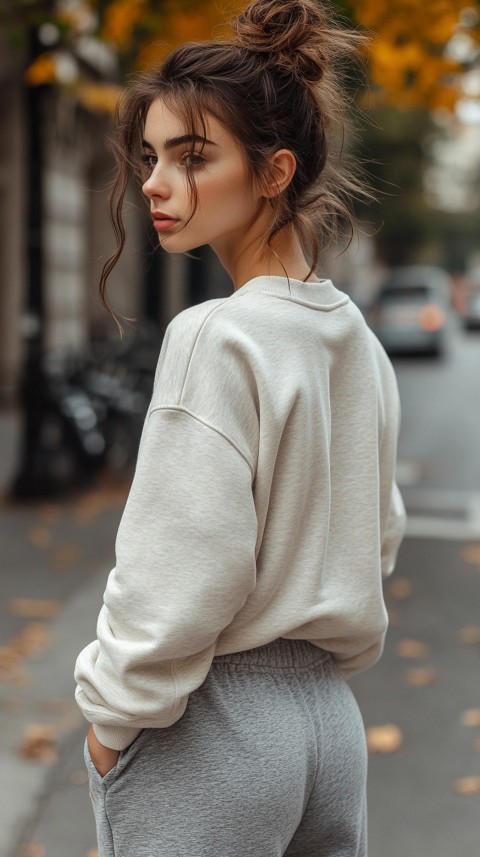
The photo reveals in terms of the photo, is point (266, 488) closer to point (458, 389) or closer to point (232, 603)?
point (232, 603)

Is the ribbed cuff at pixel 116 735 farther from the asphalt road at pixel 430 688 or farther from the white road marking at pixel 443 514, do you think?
the white road marking at pixel 443 514

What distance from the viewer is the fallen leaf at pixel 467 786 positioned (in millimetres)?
3863

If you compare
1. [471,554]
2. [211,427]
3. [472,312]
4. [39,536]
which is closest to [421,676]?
[471,554]

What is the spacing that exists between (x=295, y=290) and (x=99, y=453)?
7972 millimetres

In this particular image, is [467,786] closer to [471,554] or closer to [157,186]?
[157,186]

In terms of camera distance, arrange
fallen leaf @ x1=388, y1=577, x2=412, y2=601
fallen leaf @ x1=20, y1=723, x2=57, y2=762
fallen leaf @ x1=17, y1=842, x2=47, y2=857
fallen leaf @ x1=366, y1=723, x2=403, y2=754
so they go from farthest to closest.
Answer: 1. fallen leaf @ x1=388, y1=577, x2=412, y2=601
2. fallen leaf @ x1=366, y1=723, x2=403, y2=754
3. fallen leaf @ x1=20, y1=723, x2=57, y2=762
4. fallen leaf @ x1=17, y1=842, x2=47, y2=857

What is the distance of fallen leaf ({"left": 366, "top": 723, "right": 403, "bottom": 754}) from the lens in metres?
4.20

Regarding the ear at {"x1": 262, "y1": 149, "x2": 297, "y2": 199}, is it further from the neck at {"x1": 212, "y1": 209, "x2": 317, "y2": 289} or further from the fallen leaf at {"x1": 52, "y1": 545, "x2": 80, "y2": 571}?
the fallen leaf at {"x1": 52, "y1": 545, "x2": 80, "y2": 571}

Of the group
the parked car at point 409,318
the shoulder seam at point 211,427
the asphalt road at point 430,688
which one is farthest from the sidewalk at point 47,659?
the parked car at point 409,318

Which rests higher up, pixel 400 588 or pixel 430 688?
pixel 430 688

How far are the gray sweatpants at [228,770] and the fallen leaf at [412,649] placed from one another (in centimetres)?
377

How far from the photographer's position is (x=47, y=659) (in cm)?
505

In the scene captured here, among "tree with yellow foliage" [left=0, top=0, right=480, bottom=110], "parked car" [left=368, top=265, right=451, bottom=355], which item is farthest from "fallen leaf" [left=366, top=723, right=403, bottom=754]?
"parked car" [left=368, top=265, right=451, bottom=355]

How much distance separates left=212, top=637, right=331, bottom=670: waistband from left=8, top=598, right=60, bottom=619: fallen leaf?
14.0 ft
